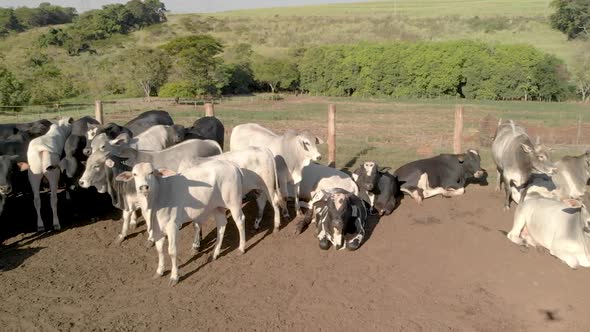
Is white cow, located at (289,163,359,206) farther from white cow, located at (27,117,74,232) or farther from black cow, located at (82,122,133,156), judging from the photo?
white cow, located at (27,117,74,232)

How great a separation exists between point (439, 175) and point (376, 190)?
1.64m

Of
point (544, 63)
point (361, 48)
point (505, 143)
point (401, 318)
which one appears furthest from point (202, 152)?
point (361, 48)

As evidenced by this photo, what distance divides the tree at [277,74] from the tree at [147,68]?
10839 millimetres

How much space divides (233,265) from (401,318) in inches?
102

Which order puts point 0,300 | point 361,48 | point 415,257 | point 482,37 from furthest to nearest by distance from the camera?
point 482,37, point 361,48, point 415,257, point 0,300

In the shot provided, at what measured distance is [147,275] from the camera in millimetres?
7254

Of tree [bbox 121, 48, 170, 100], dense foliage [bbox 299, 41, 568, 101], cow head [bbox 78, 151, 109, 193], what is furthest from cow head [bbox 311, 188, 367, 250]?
dense foliage [bbox 299, 41, 568, 101]

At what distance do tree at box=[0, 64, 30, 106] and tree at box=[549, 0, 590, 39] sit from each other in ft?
176

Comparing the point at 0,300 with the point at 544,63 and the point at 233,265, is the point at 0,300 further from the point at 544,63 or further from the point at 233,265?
the point at 544,63

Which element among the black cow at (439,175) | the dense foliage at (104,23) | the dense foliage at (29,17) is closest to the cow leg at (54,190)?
the black cow at (439,175)

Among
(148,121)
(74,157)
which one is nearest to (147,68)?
(148,121)

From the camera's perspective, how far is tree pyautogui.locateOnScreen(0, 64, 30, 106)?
2683 cm

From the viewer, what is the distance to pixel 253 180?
28.3 feet

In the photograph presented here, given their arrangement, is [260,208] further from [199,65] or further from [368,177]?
[199,65]
